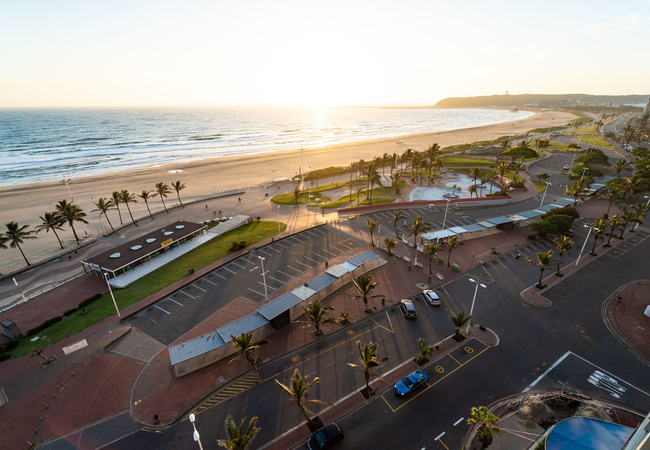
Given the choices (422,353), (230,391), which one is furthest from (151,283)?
(422,353)

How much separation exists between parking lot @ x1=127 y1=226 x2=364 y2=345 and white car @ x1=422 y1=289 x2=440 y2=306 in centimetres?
1523

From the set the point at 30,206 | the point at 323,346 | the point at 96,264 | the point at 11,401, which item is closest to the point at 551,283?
the point at 323,346

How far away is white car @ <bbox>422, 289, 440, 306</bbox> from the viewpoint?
3775cm

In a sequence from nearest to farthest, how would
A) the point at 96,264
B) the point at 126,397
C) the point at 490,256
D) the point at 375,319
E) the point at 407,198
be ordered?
the point at 126,397 < the point at 375,319 < the point at 96,264 < the point at 490,256 < the point at 407,198

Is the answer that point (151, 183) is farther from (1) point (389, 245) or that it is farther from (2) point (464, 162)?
(2) point (464, 162)

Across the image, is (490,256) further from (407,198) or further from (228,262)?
A: (228,262)

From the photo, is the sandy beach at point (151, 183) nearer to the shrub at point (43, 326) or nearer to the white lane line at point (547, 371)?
the shrub at point (43, 326)

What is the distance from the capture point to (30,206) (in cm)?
8000

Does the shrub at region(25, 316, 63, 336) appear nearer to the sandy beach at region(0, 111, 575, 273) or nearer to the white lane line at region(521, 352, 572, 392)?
the sandy beach at region(0, 111, 575, 273)

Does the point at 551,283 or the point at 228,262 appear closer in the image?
the point at 551,283

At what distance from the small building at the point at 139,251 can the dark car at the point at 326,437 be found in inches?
1568

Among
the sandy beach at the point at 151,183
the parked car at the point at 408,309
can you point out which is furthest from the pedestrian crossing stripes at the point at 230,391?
the sandy beach at the point at 151,183

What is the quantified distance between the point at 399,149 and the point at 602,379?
465 feet

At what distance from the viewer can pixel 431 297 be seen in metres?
38.2
